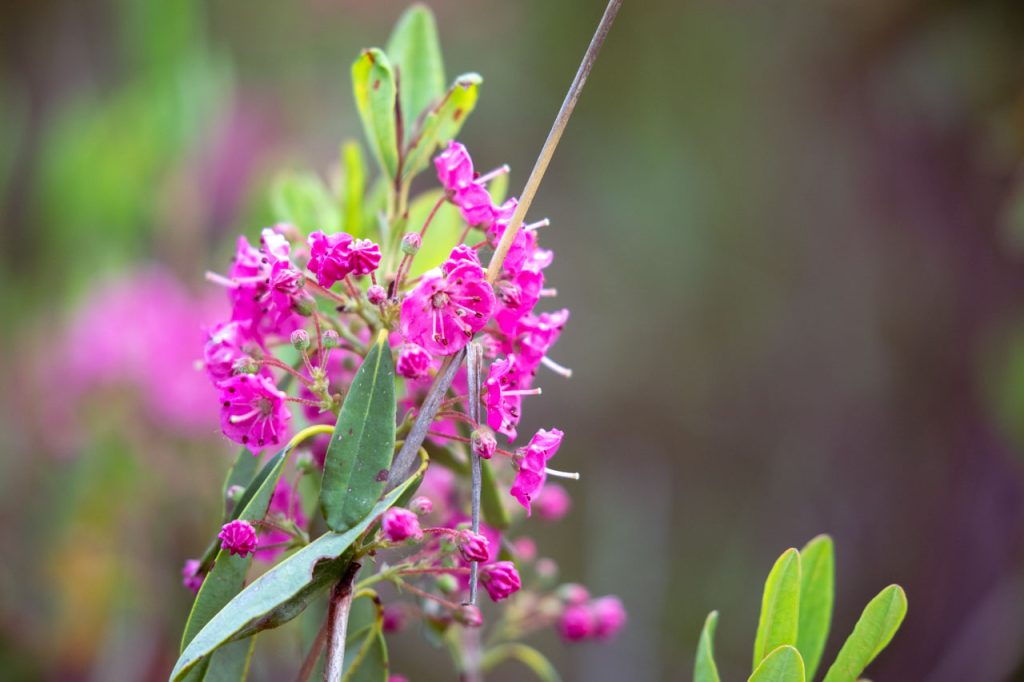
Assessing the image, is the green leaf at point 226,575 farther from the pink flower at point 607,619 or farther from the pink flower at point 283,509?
the pink flower at point 607,619

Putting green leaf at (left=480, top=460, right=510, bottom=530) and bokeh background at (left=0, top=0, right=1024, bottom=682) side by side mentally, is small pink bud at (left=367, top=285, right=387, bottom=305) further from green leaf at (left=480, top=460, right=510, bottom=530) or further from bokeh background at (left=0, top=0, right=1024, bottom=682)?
bokeh background at (left=0, top=0, right=1024, bottom=682)

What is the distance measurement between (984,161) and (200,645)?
250 centimetres

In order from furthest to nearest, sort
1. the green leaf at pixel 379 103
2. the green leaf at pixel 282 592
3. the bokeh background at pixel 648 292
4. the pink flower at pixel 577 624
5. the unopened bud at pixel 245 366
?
the bokeh background at pixel 648 292, the pink flower at pixel 577 624, the green leaf at pixel 379 103, the unopened bud at pixel 245 366, the green leaf at pixel 282 592

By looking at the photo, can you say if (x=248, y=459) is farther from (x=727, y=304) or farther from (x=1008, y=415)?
(x=727, y=304)

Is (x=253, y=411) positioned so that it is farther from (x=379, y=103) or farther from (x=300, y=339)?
(x=379, y=103)

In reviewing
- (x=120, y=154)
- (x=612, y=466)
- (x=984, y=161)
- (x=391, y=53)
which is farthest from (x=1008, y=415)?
(x=120, y=154)

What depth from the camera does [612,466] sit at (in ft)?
9.57

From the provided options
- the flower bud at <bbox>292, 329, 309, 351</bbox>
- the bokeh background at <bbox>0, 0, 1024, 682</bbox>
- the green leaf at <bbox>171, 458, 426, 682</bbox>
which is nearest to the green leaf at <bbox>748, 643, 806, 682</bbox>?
the green leaf at <bbox>171, 458, 426, 682</bbox>

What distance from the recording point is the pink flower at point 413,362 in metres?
0.59

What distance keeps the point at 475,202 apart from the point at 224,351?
19cm

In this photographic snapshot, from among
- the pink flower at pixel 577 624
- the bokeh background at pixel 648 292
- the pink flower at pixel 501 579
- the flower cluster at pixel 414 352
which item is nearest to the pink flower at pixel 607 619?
the pink flower at pixel 577 624

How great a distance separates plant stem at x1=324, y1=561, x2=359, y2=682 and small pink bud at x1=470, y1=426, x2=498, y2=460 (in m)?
0.10

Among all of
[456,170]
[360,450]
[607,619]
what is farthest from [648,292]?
[360,450]

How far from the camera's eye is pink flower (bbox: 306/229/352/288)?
603 mm
